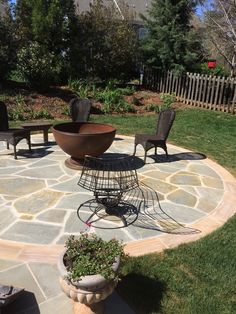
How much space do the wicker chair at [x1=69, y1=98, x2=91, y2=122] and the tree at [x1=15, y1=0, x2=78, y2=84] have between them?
262 inches

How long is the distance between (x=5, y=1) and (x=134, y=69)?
7245mm

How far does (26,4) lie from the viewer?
16.5 metres

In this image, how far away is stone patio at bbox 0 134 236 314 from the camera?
3.95 meters

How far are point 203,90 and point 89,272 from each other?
13.5 m

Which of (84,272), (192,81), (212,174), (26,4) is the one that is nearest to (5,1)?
(26,4)

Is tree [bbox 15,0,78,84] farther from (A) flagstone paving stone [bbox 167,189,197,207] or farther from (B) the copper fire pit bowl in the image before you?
(A) flagstone paving stone [bbox 167,189,197,207]

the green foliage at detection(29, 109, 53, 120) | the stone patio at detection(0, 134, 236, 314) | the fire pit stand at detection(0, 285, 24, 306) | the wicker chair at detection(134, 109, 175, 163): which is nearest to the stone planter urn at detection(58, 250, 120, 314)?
the stone patio at detection(0, 134, 236, 314)

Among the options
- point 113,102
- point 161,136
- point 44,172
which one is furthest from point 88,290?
point 113,102

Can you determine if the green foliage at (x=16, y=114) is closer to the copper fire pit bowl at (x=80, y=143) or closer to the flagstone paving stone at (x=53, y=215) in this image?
the copper fire pit bowl at (x=80, y=143)

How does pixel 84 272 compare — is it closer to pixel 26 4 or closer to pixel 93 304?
pixel 93 304

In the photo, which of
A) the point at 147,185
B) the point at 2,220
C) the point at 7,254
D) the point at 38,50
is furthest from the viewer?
the point at 38,50

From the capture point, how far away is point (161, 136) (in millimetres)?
8406

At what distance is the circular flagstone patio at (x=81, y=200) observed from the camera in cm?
485

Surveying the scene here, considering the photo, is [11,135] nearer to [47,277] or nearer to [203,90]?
[47,277]
